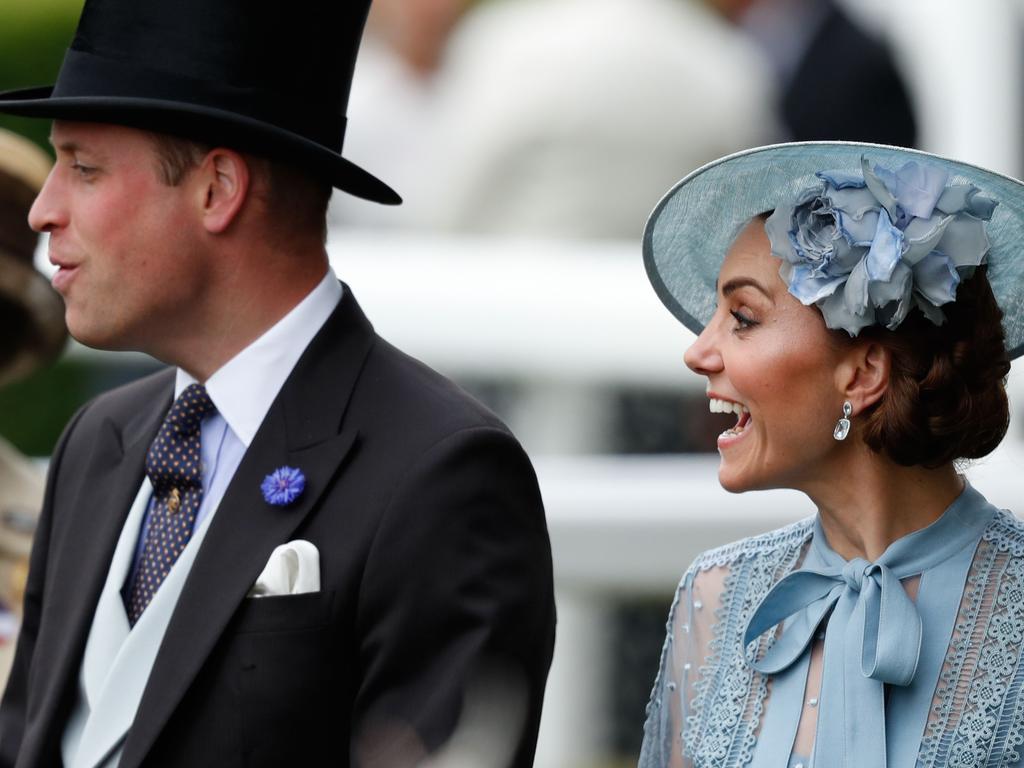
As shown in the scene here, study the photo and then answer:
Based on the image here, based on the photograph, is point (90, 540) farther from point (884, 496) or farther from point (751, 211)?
point (884, 496)

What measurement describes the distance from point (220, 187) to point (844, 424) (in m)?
1.17

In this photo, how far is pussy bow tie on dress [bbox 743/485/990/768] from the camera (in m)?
3.19

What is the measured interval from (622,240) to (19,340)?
2742mm

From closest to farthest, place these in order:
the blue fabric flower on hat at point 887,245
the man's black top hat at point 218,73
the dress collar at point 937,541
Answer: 1. the blue fabric flower on hat at point 887,245
2. the dress collar at point 937,541
3. the man's black top hat at point 218,73

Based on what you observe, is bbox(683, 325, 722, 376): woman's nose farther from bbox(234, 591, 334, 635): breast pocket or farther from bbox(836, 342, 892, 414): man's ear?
bbox(234, 591, 334, 635): breast pocket

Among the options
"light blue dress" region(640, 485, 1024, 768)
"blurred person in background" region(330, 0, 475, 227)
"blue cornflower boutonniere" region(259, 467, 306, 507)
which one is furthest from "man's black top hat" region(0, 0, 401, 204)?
"blurred person in background" region(330, 0, 475, 227)

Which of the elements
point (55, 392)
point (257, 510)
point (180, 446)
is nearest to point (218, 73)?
point (180, 446)

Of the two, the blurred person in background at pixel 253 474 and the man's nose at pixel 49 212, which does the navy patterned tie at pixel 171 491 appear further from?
the man's nose at pixel 49 212

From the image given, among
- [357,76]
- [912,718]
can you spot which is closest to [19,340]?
[912,718]

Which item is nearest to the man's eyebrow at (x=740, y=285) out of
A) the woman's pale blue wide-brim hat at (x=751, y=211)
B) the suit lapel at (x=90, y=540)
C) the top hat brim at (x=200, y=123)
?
the woman's pale blue wide-brim hat at (x=751, y=211)

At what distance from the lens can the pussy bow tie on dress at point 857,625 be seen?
10.5 feet

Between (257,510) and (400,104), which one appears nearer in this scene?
(257,510)

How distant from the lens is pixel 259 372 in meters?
3.59

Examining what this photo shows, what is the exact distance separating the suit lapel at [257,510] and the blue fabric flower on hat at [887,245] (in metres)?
0.83
